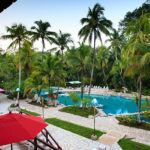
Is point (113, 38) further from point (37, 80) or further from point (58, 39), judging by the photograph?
point (37, 80)

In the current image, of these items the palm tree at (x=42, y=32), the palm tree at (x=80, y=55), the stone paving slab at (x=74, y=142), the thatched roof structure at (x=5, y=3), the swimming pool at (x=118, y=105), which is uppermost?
the palm tree at (x=42, y=32)

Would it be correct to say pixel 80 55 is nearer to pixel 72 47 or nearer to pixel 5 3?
pixel 72 47

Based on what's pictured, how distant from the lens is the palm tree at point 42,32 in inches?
707

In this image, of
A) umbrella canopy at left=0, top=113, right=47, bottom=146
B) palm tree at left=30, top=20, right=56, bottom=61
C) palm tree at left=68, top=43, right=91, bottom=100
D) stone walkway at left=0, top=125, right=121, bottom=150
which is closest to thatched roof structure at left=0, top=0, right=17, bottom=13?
umbrella canopy at left=0, top=113, right=47, bottom=146

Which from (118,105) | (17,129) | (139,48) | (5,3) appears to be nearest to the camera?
(5,3)

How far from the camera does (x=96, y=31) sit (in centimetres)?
1474

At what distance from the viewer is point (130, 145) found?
6637 millimetres

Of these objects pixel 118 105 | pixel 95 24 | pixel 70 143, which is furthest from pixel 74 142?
pixel 118 105

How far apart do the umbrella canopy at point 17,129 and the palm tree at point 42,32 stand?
15631 mm

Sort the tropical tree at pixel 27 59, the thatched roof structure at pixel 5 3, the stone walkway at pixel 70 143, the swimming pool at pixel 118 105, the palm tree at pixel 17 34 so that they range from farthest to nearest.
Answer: the tropical tree at pixel 27 59
the swimming pool at pixel 118 105
the palm tree at pixel 17 34
the stone walkway at pixel 70 143
the thatched roof structure at pixel 5 3

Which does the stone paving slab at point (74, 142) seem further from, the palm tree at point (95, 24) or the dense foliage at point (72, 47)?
the palm tree at point (95, 24)

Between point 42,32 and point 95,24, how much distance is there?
7922mm

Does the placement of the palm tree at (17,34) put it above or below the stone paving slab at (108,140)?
above

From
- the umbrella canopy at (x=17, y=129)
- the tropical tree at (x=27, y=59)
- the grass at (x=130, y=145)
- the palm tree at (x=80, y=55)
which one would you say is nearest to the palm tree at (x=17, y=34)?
the tropical tree at (x=27, y=59)
